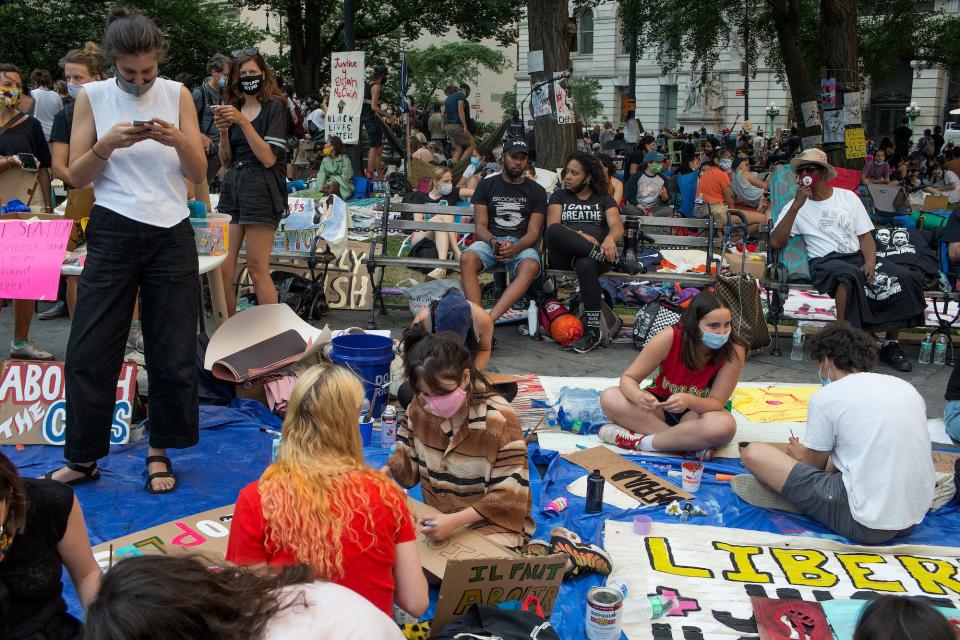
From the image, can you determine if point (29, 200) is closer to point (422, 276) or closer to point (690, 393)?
point (422, 276)

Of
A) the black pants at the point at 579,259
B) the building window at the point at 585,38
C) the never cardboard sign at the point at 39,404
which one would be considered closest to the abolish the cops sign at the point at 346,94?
the black pants at the point at 579,259

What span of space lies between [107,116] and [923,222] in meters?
10.3

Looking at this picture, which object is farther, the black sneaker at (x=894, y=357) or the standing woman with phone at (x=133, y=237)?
the black sneaker at (x=894, y=357)

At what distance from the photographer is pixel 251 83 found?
17.9 ft

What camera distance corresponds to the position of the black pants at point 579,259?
23.5 feet

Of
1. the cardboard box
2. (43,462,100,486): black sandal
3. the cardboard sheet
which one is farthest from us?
the cardboard box

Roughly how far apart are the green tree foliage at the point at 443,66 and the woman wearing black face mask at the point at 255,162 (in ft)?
128

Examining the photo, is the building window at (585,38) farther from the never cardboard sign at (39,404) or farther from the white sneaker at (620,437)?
the never cardboard sign at (39,404)

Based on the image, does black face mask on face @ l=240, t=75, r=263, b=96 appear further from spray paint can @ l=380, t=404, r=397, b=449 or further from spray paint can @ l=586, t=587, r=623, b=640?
spray paint can @ l=586, t=587, r=623, b=640

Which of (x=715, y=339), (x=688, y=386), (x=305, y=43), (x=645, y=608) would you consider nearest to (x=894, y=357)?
(x=688, y=386)

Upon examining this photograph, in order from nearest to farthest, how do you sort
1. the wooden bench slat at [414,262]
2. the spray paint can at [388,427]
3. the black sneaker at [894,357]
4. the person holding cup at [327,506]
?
the person holding cup at [327,506] → the spray paint can at [388,427] → the black sneaker at [894,357] → the wooden bench slat at [414,262]

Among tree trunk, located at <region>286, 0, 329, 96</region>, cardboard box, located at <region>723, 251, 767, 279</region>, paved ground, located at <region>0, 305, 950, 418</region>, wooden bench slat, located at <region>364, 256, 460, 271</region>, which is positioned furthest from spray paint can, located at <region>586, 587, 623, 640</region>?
tree trunk, located at <region>286, 0, 329, 96</region>

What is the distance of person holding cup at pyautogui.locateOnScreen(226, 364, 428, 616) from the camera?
7.91 feet

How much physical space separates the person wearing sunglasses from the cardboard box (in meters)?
1.76
